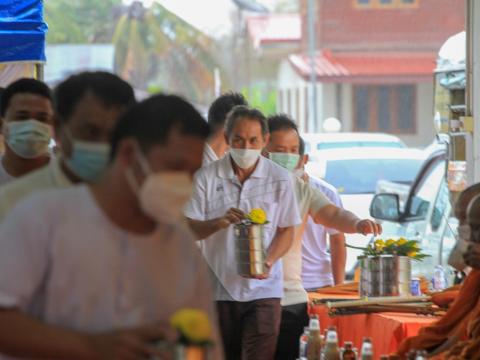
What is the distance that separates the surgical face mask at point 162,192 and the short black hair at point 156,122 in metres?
0.08

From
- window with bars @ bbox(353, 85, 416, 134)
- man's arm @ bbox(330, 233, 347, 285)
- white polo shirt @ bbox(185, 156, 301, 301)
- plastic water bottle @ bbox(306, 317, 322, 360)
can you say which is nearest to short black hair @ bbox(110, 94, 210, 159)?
plastic water bottle @ bbox(306, 317, 322, 360)

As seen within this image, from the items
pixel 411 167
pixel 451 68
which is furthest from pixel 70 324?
pixel 411 167

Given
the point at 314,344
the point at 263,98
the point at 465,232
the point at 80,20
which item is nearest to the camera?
→ the point at 465,232

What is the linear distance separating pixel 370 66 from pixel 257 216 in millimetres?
41541

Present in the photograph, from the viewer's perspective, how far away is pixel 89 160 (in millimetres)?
4867

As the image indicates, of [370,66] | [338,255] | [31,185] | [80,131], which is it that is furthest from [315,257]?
[370,66]

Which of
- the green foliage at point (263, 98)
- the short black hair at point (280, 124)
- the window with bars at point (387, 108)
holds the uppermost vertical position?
the green foliage at point (263, 98)

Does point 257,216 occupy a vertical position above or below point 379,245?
above

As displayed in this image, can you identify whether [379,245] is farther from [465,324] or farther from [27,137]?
[27,137]

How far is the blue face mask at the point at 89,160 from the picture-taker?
190 inches

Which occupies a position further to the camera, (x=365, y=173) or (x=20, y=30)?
(x=365, y=173)

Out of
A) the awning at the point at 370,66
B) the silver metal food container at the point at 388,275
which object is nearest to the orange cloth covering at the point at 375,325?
the silver metal food container at the point at 388,275

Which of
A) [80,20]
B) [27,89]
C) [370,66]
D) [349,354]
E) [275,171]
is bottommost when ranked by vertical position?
[349,354]

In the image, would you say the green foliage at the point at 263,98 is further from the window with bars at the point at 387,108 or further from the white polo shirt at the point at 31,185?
the white polo shirt at the point at 31,185
